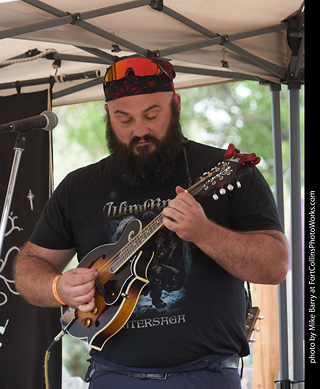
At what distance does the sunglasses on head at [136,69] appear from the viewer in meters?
2.43

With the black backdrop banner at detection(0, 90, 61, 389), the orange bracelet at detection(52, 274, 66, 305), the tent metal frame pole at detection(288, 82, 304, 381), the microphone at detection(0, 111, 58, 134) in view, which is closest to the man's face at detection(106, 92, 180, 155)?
the microphone at detection(0, 111, 58, 134)

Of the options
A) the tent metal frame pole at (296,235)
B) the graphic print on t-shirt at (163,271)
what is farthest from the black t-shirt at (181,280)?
the tent metal frame pole at (296,235)

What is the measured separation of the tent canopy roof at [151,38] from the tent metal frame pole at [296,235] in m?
0.21

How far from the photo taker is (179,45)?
12.1 feet

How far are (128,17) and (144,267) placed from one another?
1674 millimetres

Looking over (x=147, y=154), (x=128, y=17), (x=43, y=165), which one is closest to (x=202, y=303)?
(x=147, y=154)

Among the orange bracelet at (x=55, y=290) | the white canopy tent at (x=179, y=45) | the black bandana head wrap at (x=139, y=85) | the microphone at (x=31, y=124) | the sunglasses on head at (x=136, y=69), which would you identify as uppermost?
the white canopy tent at (x=179, y=45)

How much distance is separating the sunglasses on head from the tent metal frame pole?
5.37ft

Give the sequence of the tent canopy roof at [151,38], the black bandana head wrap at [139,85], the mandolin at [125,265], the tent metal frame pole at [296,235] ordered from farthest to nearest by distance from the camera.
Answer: the tent metal frame pole at [296,235], the tent canopy roof at [151,38], the black bandana head wrap at [139,85], the mandolin at [125,265]

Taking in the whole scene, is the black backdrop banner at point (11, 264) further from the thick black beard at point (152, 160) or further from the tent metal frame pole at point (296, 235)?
the thick black beard at point (152, 160)

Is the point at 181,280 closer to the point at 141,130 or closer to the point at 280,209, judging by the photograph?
the point at 141,130

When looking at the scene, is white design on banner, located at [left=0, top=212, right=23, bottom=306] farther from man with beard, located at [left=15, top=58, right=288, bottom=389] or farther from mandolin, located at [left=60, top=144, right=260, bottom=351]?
mandolin, located at [left=60, top=144, right=260, bottom=351]

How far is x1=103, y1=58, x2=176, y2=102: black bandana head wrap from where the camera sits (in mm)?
2402

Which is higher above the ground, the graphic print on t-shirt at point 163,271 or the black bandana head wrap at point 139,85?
the black bandana head wrap at point 139,85
